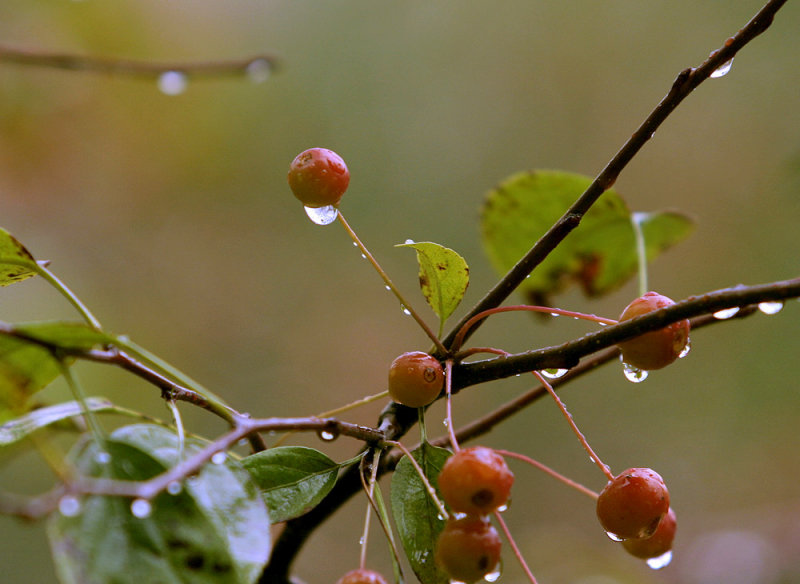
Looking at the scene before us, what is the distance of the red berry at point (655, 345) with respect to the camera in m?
0.60

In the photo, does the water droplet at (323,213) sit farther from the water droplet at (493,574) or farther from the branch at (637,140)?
the water droplet at (493,574)

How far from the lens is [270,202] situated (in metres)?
3.27

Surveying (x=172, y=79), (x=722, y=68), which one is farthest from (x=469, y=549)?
(x=172, y=79)

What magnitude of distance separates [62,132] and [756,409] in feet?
10.1

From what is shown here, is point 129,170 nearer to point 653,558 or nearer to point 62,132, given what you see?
point 62,132

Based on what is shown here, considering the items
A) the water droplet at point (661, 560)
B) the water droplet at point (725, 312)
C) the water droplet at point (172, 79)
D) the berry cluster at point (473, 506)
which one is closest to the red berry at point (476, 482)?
the berry cluster at point (473, 506)

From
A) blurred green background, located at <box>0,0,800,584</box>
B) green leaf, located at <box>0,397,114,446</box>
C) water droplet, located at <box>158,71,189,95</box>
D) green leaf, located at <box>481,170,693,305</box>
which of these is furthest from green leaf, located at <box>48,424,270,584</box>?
blurred green background, located at <box>0,0,800,584</box>

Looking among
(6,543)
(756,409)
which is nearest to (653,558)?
(756,409)

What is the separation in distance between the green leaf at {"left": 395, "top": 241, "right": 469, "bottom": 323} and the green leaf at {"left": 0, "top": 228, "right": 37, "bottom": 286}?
382 mm

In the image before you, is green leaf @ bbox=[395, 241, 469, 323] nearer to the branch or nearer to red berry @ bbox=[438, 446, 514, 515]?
the branch

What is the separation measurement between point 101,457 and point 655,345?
1.55ft

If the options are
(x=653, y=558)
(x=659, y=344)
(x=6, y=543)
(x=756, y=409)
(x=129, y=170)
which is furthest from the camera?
(x=129, y=170)

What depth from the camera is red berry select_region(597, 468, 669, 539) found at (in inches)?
26.6

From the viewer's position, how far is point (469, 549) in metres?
0.56
